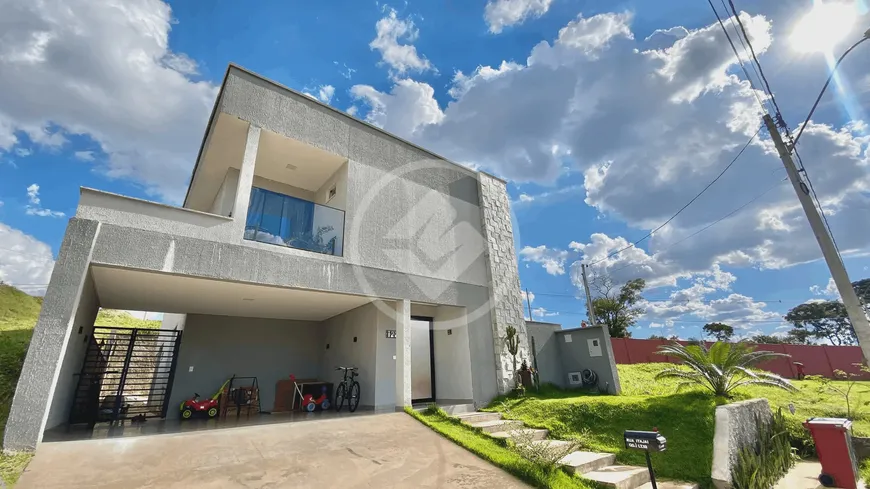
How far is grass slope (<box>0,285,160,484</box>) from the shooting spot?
3682mm

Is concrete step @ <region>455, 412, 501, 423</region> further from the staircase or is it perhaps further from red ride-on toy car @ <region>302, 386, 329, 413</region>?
red ride-on toy car @ <region>302, 386, 329, 413</region>

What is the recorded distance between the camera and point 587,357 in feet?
32.8

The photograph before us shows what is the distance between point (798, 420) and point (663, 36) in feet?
28.0

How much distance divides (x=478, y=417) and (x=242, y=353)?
6.79 metres

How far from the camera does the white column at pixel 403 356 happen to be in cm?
749

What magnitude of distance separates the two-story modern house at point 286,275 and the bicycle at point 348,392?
0.98ft

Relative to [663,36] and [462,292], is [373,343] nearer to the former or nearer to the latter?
[462,292]

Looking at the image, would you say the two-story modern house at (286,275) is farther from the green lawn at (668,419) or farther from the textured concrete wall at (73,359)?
the green lawn at (668,419)

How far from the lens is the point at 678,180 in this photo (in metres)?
12.5

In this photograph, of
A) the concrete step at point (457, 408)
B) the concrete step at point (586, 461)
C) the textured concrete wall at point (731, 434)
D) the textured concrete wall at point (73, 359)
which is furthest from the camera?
the concrete step at point (457, 408)

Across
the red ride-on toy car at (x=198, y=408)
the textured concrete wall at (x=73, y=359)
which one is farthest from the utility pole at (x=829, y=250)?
the red ride-on toy car at (x=198, y=408)

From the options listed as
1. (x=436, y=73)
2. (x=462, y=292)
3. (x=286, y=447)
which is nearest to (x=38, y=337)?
(x=286, y=447)

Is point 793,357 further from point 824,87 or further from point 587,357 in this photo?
point 824,87

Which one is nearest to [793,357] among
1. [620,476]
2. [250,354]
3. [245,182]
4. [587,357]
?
[587,357]
